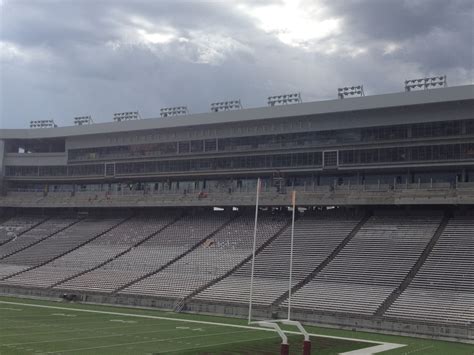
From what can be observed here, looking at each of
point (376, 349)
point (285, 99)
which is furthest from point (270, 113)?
point (376, 349)

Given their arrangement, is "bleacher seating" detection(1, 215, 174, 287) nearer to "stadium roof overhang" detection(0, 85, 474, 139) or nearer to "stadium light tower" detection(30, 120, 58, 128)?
"stadium roof overhang" detection(0, 85, 474, 139)

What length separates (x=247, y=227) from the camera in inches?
1859

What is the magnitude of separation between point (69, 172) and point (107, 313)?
3387 cm

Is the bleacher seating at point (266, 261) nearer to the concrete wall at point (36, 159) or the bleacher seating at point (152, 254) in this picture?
the bleacher seating at point (152, 254)

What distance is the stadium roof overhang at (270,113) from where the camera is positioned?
4219cm

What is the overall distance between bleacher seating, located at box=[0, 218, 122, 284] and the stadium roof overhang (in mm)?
9497

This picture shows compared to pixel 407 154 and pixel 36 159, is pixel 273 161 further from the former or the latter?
pixel 36 159

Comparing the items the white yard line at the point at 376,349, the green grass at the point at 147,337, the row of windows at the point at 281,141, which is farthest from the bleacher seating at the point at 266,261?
the row of windows at the point at 281,141

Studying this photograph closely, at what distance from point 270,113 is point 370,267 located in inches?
717

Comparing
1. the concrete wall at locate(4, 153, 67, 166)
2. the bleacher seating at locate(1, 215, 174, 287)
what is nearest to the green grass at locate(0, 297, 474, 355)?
the bleacher seating at locate(1, 215, 174, 287)

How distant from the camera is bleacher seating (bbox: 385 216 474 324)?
96.8ft

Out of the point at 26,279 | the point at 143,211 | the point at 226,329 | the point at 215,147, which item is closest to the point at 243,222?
the point at 215,147

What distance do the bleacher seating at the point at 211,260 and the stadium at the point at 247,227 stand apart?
0.17m

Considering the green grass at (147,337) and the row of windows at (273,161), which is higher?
the row of windows at (273,161)
